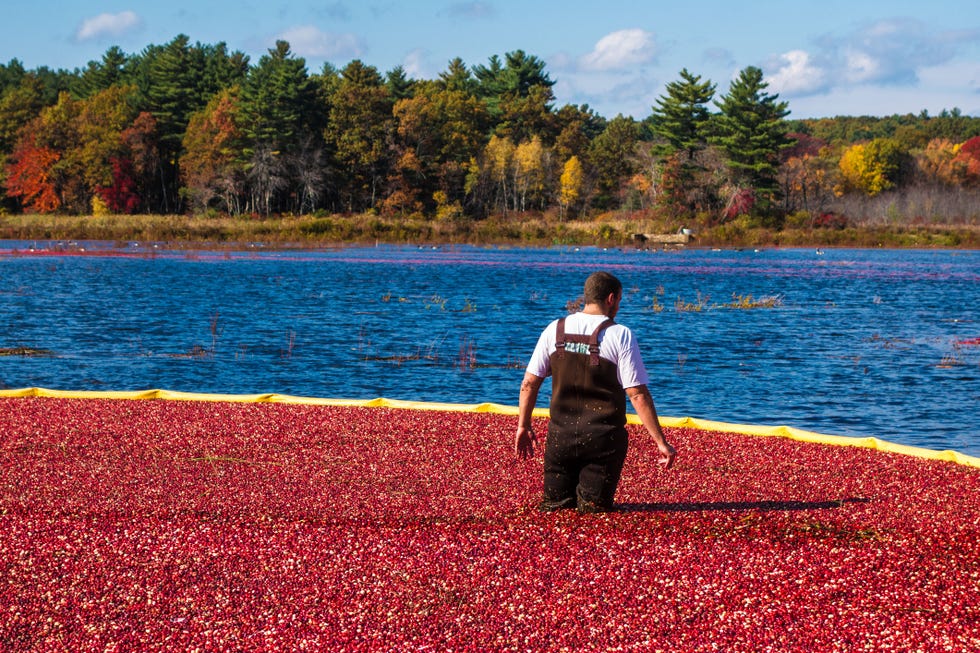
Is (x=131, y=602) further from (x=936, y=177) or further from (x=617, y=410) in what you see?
(x=936, y=177)

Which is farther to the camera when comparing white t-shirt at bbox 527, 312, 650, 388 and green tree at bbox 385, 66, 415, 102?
green tree at bbox 385, 66, 415, 102

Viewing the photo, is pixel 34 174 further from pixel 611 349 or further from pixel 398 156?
pixel 611 349

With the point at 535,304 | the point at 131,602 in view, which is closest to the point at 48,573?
the point at 131,602

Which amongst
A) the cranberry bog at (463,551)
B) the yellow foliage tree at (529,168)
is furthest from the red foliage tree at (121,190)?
the cranberry bog at (463,551)

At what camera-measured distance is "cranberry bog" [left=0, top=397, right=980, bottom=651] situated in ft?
18.7

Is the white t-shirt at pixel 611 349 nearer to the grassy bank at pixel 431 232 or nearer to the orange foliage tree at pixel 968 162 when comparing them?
the grassy bank at pixel 431 232

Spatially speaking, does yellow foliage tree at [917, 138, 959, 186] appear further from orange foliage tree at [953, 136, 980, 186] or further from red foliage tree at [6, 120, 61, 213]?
red foliage tree at [6, 120, 61, 213]

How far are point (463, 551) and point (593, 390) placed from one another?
4.48 ft

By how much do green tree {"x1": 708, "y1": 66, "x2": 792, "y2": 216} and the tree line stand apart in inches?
5.6

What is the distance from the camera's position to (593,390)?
7.34 metres

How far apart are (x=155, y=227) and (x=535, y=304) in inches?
1890

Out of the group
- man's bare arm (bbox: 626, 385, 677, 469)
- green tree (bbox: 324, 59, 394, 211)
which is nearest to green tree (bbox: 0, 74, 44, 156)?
green tree (bbox: 324, 59, 394, 211)

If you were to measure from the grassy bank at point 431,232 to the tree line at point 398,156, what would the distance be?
9.25ft

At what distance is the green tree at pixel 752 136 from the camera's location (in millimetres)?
82625
